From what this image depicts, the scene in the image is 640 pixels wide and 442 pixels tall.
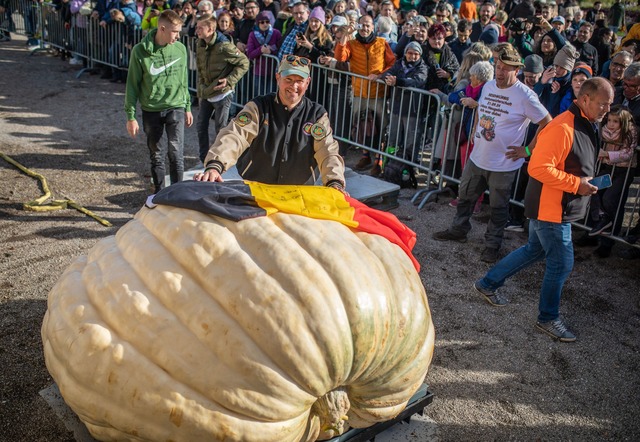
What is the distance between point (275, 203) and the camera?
3533 mm

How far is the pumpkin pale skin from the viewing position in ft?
9.67

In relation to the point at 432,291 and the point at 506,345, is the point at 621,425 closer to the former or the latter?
the point at 506,345

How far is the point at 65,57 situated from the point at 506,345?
14.6 metres

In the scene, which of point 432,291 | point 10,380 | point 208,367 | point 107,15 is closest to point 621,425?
point 432,291

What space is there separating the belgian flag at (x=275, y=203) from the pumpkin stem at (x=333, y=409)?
0.91 meters

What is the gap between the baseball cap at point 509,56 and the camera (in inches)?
249

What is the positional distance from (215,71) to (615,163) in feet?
16.1

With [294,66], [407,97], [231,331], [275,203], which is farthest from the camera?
[407,97]

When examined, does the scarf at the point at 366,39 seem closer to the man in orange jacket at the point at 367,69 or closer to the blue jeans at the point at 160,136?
the man in orange jacket at the point at 367,69

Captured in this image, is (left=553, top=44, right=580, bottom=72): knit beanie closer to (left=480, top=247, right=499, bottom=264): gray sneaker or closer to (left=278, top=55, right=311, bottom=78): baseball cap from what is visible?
(left=480, top=247, right=499, bottom=264): gray sneaker

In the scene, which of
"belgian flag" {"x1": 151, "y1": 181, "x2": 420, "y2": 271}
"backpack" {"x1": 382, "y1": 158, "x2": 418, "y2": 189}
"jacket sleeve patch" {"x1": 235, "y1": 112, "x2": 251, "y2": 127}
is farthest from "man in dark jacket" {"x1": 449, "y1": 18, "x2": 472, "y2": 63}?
"belgian flag" {"x1": 151, "y1": 181, "x2": 420, "y2": 271}

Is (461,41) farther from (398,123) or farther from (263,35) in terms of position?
(263,35)

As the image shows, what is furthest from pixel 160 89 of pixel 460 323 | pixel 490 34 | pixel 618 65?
pixel 490 34

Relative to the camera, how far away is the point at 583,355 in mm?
5246
